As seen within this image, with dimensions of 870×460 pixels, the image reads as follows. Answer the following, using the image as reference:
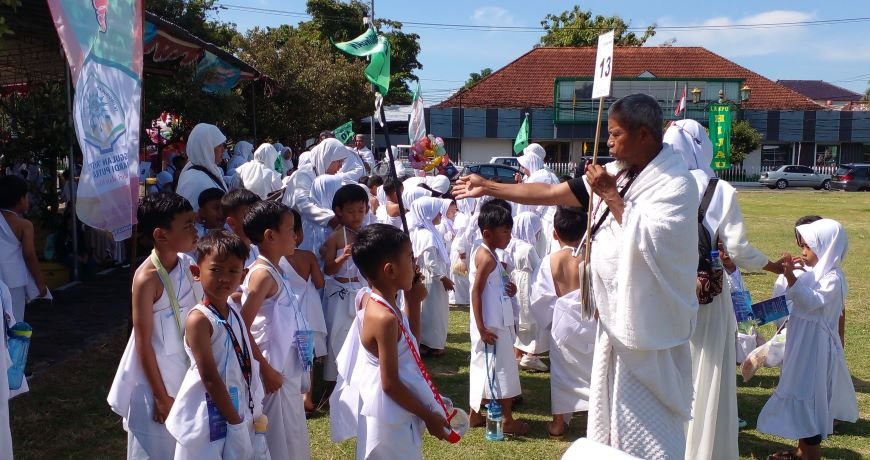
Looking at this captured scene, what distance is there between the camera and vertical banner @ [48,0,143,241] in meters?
3.43

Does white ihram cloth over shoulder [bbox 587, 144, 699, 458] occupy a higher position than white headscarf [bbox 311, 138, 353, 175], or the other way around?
white headscarf [bbox 311, 138, 353, 175]

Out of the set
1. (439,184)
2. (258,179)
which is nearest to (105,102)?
(258,179)

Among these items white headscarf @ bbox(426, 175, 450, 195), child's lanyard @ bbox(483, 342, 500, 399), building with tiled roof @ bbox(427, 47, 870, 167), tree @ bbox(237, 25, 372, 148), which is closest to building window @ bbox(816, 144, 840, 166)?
building with tiled roof @ bbox(427, 47, 870, 167)

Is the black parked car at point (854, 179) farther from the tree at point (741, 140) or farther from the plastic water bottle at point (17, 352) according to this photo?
the plastic water bottle at point (17, 352)

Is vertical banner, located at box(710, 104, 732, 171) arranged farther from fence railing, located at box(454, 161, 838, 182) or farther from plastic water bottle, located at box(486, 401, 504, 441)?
fence railing, located at box(454, 161, 838, 182)

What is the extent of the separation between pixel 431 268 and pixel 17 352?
4273mm

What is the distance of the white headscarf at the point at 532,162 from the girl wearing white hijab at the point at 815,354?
22.8 ft

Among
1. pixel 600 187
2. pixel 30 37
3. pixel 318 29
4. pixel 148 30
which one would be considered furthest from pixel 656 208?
pixel 318 29

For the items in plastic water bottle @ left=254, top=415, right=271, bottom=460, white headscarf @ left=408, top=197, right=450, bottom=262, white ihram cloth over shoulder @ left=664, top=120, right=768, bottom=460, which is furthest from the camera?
white headscarf @ left=408, top=197, right=450, bottom=262

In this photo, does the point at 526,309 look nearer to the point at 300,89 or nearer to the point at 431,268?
the point at 431,268

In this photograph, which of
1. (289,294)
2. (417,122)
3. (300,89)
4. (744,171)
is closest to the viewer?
(289,294)

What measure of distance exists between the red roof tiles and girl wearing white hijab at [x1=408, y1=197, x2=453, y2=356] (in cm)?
3386

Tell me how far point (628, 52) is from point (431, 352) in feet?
131

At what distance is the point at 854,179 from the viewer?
35594 mm
